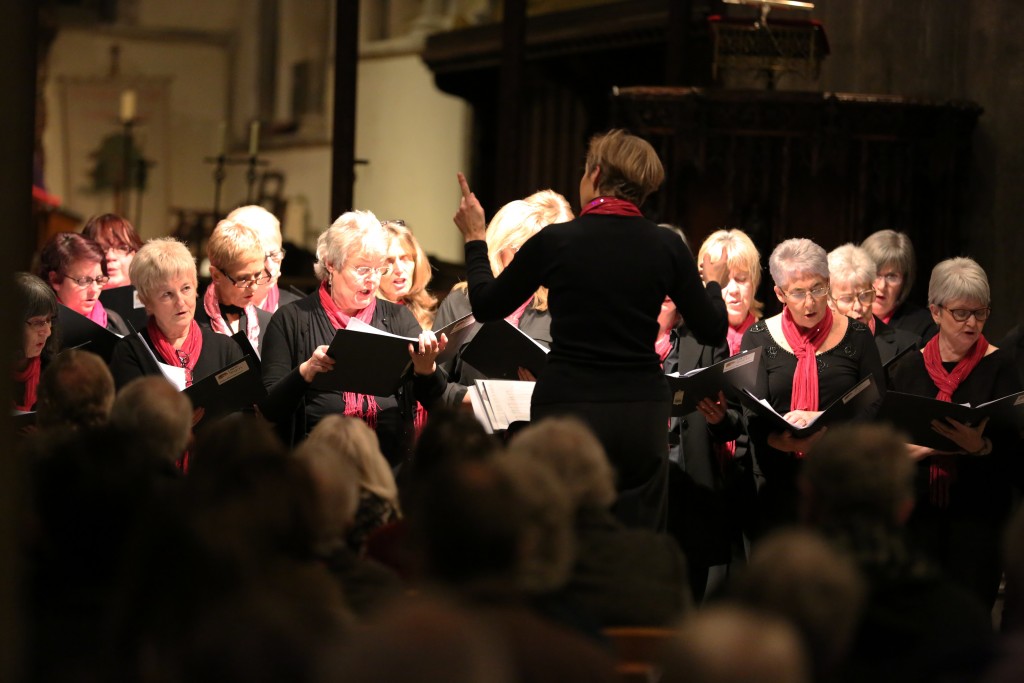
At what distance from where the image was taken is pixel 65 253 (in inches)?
221

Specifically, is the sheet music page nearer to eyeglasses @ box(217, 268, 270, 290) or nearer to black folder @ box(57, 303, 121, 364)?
eyeglasses @ box(217, 268, 270, 290)

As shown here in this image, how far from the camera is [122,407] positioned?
3.71 m

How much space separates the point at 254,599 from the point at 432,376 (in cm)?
272

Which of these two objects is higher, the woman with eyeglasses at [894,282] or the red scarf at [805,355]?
the woman with eyeglasses at [894,282]

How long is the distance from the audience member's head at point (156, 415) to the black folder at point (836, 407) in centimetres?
209

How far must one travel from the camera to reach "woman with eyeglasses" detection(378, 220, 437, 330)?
236 inches

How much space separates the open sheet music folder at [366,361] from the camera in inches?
186

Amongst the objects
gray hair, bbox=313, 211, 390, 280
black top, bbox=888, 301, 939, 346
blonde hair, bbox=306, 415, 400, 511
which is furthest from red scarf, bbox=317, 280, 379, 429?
black top, bbox=888, 301, 939, 346

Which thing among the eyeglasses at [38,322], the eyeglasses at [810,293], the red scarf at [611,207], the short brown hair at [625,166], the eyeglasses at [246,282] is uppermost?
the short brown hair at [625,166]

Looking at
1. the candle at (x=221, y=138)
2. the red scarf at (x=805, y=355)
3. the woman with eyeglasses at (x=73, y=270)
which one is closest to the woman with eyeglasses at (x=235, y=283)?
the woman with eyeglasses at (x=73, y=270)

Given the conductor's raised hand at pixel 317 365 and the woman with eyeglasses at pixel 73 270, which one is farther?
the woman with eyeglasses at pixel 73 270

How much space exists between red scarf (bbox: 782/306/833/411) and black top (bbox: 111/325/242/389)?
211 cm

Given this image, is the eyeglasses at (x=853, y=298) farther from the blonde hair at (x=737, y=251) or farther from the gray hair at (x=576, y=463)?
the gray hair at (x=576, y=463)

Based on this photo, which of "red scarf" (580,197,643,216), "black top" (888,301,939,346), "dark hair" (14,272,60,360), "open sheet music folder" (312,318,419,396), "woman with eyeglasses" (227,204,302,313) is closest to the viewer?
"red scarf" (580,197,643,216)
